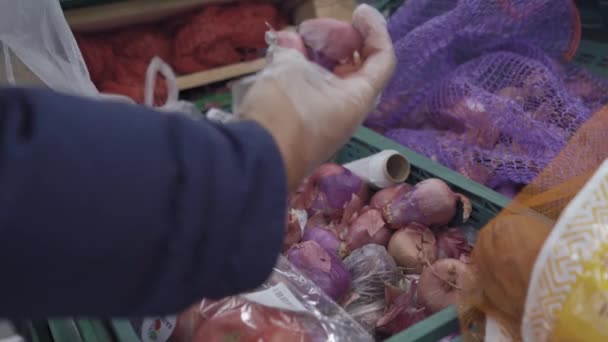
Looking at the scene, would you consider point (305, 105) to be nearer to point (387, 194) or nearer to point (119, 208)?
point (119, 208)

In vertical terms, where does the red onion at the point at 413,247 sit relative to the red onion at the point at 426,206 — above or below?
below

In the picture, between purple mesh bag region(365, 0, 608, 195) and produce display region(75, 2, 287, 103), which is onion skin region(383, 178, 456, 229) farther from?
produce display region(75, 2, 287, 103)

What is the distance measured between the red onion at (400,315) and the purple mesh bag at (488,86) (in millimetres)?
338

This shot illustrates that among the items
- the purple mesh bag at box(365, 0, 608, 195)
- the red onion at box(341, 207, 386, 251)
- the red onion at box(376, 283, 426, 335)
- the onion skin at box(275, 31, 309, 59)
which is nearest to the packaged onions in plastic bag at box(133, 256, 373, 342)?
the red onion at box(376, 283, 426, 335)

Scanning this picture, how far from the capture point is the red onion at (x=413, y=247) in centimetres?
97

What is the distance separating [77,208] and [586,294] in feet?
1.57

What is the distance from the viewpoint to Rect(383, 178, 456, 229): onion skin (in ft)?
3.30

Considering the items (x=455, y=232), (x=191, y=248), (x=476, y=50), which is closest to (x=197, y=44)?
(x=476, y=50)

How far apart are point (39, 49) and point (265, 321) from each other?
23.0 inches

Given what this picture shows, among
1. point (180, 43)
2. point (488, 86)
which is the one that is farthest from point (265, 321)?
point (180, 43)

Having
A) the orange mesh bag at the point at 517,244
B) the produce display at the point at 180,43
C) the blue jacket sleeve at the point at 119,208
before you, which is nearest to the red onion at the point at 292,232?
the orange mesh bag at the point at 517,244

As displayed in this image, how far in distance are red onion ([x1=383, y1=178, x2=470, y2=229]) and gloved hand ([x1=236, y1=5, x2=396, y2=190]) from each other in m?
0.42

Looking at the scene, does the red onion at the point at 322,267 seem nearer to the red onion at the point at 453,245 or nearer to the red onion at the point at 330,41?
the red onion at the point at 453,245

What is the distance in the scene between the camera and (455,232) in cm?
102
